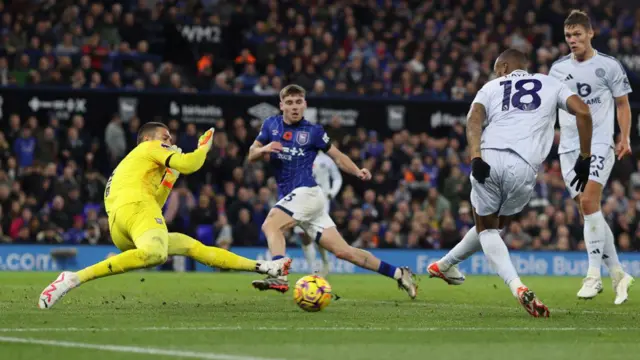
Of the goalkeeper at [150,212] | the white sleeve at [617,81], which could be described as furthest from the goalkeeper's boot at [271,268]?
the white sleeve at [617,81]

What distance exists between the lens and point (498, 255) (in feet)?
32.7

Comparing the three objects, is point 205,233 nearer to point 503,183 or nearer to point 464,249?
point 464,249

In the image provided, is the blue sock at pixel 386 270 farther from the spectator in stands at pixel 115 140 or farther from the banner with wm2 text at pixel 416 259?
the spectator in stands at pixel 115 140

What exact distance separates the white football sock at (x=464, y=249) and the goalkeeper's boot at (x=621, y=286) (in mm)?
1463

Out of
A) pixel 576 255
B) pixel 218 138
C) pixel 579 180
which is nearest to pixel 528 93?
pixel 579 180

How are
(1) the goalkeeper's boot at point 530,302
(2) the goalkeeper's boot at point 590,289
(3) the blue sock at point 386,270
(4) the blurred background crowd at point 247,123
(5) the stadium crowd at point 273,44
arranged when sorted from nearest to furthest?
(1) the goalkeeper's boot at point 530,302, (2) the goalkeeper's boot at point 590,289, (3) the blue sock at point 386,270, (4) the blurred background crowd at point 247,123, (5) the stadium crowd at point 273,44

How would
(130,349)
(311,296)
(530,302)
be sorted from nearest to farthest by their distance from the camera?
(130,349) < (530,302) < (311,296)

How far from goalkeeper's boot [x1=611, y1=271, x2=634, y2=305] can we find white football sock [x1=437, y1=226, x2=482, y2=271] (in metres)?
1.46

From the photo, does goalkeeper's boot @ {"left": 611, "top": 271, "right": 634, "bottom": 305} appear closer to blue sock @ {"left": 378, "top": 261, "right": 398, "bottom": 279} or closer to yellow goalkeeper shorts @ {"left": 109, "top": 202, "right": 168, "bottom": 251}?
blue sock @ {"left": 378, "top": 261, "right": 398, "bottom": 279}

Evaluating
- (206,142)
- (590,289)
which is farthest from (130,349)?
(590,289)

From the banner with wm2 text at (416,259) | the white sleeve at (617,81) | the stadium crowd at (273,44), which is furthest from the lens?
the stadium crowd at (273,44)

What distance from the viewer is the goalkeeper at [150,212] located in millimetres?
10156

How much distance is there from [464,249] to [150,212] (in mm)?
3089

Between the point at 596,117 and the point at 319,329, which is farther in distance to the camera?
the point at 596,117
